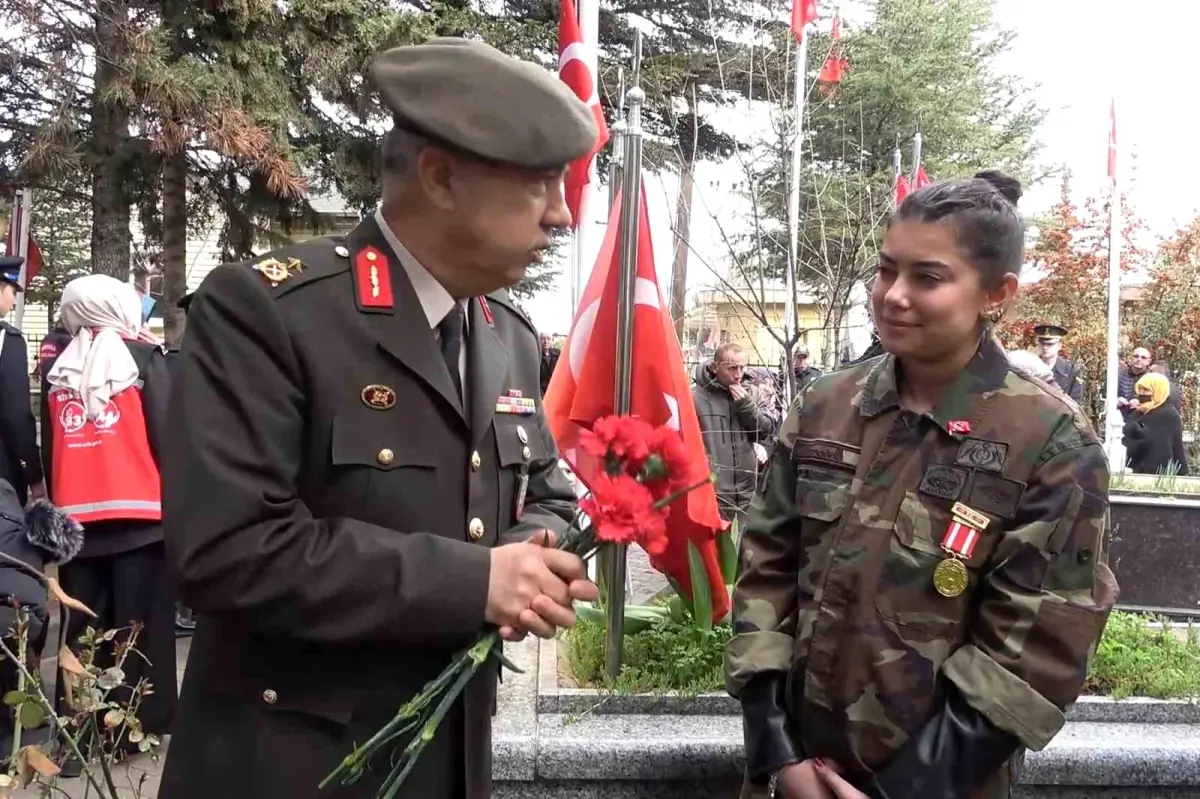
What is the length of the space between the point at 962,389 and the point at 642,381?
1.48m

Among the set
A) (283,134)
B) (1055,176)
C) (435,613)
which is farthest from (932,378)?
(1055,176)

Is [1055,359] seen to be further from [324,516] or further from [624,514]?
[324,516]

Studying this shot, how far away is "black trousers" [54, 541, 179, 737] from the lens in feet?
13.2

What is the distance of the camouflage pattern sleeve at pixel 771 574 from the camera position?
1.97 meters

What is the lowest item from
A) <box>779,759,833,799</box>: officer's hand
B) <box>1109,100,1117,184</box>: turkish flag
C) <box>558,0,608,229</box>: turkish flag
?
<box>779,759,833,799</box>: officer's hand

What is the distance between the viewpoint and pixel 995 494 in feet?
5.81

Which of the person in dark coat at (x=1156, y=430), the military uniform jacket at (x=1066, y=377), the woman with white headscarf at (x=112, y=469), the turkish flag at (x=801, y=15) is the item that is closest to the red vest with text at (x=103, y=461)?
the woman with white headscarf at (x=112, y=469)

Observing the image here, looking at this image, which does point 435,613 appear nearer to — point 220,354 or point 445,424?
point 445,424

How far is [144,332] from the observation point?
14.8ft

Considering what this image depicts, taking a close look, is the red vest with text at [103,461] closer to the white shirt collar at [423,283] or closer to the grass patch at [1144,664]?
the white shirt collar at [423,283]

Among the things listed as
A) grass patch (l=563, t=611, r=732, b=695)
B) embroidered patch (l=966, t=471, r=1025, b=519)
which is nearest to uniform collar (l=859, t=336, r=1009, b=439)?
embroidered patch (l=966, t=471, r=1025, b=519)

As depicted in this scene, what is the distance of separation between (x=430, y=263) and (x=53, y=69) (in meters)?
9.87

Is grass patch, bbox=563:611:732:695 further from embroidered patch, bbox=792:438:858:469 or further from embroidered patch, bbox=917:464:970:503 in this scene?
embroidered patch, bbox=917:464:970:503

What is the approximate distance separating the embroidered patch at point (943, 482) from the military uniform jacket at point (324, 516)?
2.65 ft
